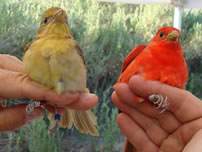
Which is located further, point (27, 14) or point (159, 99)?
point (27, 14)

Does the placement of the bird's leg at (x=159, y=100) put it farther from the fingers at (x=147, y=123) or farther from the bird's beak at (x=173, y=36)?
the bird's beak at (x=173, y=36)

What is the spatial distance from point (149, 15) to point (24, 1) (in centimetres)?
197

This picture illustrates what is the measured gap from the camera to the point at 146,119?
60.7 inches

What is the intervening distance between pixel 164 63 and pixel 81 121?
742mm

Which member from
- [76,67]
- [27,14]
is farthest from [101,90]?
[76,67]

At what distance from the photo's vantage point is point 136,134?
153 centimetres

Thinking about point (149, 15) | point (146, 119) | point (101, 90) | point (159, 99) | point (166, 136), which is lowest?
point (101, 90)

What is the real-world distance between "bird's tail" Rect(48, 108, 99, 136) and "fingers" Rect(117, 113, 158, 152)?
21 centimetres

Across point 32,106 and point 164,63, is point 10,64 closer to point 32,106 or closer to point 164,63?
point 32,106

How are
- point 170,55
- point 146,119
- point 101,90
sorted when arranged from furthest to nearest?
point 101,90
point 146,119
point 170,55

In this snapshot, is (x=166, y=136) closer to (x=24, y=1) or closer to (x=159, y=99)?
(x=159, y=99)

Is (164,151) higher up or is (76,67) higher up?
(76,67)

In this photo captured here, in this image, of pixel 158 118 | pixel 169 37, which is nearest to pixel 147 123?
pixel 158 118

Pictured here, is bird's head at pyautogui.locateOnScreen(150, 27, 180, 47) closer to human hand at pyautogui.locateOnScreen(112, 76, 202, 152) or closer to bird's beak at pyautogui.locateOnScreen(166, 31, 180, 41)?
bird's beak at pyautogui.locateOnScreen(166, 31, 180, 41)
